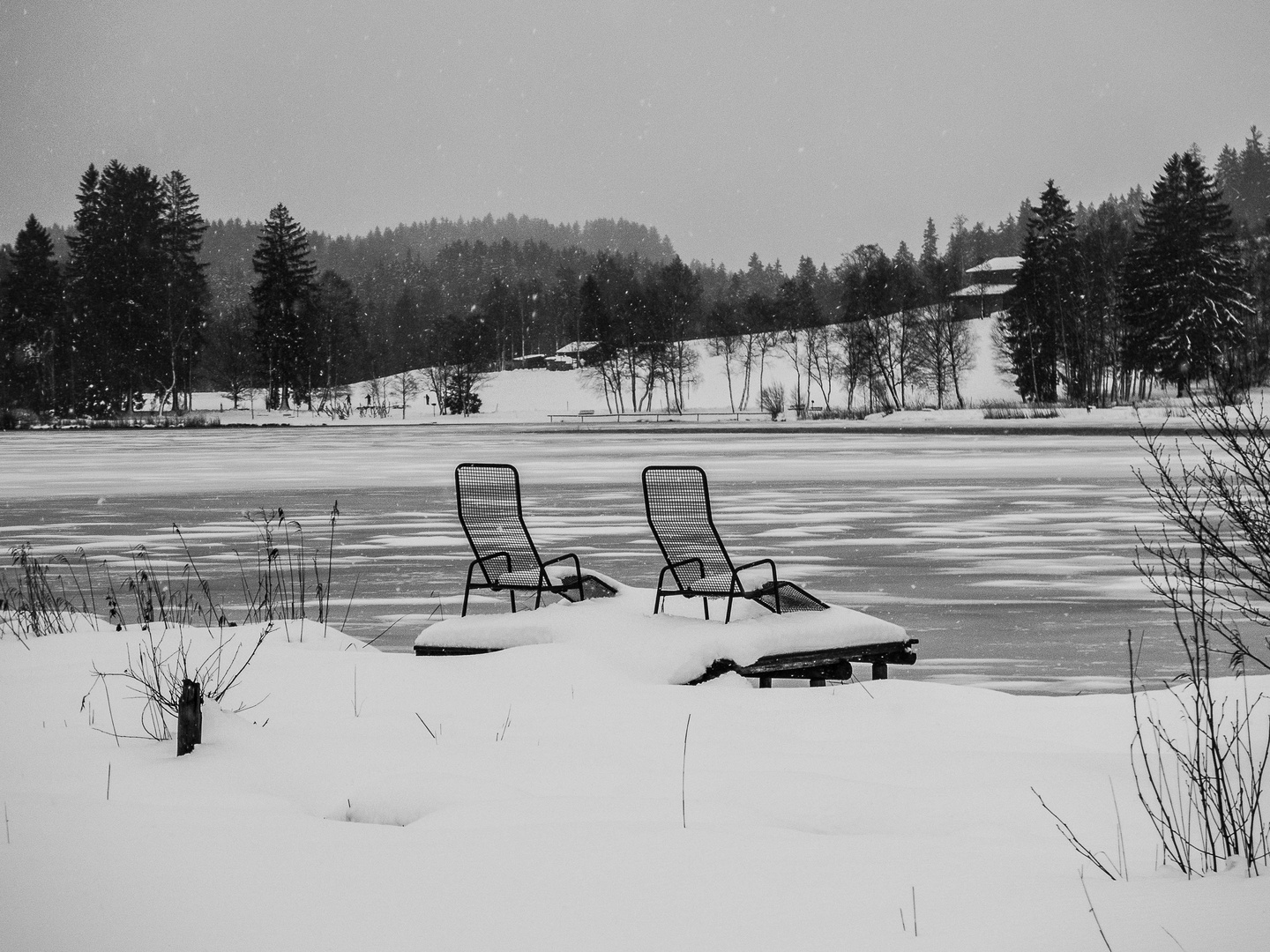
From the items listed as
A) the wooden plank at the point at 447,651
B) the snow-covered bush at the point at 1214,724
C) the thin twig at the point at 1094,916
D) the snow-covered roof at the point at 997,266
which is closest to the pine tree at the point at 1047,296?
the snow-covered roof at the point at 997,266

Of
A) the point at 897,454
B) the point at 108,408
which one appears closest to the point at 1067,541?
the point at 897,454

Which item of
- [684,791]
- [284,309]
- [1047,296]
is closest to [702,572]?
[684,791]

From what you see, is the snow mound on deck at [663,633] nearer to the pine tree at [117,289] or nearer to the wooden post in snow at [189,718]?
the wooden post in snow at [189,718]

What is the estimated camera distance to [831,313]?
172875mm

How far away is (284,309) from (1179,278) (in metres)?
71.2

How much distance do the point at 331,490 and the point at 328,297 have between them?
395 ft

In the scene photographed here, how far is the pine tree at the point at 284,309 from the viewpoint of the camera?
10769cm

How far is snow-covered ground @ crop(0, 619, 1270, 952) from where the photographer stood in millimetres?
4188

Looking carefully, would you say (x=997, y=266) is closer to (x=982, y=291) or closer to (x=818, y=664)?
(x=982, y=291)

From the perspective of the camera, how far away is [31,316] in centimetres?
10131

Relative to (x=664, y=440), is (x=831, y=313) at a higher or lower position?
higher

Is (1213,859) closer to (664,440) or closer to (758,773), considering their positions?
(758,773)

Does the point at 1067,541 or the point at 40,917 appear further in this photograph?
the point at 1067,541

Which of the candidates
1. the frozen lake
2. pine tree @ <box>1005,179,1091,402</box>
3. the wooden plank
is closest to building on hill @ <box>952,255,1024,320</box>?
pine tree @ <box>1005,179,1091,402</box>
